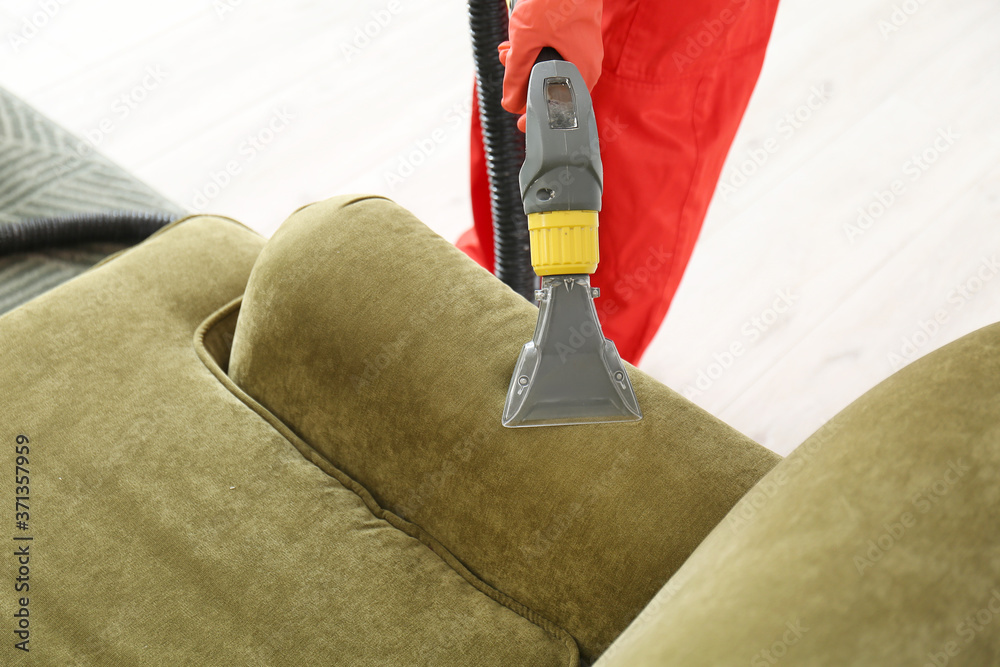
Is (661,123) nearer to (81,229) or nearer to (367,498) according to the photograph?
(367,498)

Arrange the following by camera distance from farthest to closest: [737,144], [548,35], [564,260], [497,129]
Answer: [737,144] < [497,129] < [548,35] < [564,260]

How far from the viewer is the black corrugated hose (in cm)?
116

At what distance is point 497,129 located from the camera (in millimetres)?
1121

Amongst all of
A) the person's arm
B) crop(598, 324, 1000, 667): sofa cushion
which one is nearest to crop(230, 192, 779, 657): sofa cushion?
crop(598, 324, 1000, 667): sofa cushion

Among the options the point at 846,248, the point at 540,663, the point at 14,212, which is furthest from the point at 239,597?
the point at 846,248

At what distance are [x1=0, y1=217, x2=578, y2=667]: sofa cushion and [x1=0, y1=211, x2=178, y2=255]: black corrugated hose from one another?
0.20 metres

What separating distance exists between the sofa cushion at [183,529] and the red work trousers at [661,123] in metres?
0.63

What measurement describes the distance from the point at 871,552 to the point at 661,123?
2.53ft

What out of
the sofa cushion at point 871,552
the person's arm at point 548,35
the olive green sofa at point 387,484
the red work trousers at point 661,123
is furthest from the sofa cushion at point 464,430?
the red work trousers at point 661,123

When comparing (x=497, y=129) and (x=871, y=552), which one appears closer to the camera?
(x=871, y=552)

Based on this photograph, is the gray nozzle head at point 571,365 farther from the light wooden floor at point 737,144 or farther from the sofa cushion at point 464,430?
the light wooden floor at point 737,144

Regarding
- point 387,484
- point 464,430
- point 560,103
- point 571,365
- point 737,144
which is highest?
point 560,103

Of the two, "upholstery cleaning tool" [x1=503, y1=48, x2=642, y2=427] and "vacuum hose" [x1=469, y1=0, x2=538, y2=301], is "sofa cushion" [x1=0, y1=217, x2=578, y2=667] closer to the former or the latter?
"upholstery cleaning tool" [x1=503, y1=48, x2=642, y2=427]

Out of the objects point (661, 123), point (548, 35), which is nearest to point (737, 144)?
point (661, 123)
